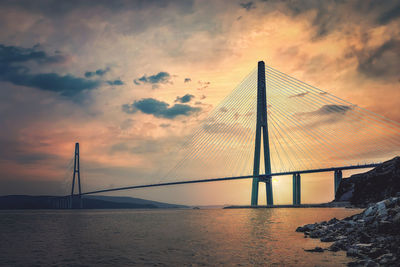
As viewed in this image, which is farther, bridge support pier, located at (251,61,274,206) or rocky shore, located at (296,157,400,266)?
bridge support pier, located at (251,61,274,206)

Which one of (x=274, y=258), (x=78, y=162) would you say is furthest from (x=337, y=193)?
(x=78, y=162)

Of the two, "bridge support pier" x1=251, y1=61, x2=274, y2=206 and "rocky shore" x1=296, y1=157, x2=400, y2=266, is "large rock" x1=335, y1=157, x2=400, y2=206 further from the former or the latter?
"rocky shore" x1=296, y1=157, x2=400, y2=266

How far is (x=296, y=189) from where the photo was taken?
270ft

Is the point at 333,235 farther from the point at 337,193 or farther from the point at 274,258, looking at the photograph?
the point at 337,193

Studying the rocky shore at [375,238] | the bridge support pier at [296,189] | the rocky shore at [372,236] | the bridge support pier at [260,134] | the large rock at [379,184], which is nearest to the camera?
the rocky shore at [375,238]

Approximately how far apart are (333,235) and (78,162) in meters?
122

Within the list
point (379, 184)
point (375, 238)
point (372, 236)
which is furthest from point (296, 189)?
point (375, 238)

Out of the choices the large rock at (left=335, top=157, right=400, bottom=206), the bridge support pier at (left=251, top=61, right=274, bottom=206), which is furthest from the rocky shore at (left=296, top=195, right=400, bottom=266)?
the bridge support pier at (left=251, top=61, right=274, bottom=206)

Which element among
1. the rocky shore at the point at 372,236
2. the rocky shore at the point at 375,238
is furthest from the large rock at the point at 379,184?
the rocky shore at the point at 375,238

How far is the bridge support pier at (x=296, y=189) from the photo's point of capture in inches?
3164

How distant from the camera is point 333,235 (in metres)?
17.6

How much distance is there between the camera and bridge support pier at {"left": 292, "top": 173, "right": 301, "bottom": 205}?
A: 264 feet

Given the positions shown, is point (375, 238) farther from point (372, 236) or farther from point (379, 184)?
point (379, 184)

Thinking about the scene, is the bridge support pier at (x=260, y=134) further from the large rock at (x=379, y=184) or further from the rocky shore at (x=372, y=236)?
the rocky shore at (x=372, y=236)
